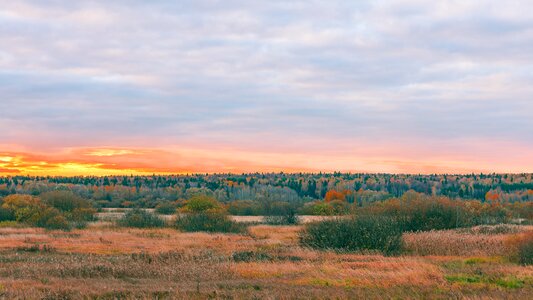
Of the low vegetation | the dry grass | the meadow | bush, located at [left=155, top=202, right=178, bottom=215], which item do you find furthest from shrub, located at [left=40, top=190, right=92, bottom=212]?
the dry grass

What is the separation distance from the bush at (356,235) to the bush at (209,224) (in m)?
15.8

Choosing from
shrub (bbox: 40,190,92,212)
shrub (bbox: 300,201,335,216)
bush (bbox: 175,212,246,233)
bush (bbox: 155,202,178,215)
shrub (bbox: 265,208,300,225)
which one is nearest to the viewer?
Answer: bush (bbox: 175,212,246,233)

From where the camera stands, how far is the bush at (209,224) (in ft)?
167

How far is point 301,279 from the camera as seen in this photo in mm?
20906

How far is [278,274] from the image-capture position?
2239 centimetres

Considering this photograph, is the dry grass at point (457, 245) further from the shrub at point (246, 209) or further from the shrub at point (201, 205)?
the shrub at point (246, 209)

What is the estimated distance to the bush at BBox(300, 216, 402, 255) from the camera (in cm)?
3284

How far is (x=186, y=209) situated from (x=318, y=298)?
172 feet

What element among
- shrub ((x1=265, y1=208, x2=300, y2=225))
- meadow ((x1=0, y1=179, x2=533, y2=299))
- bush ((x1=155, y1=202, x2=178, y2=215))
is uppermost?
meadow ((x1=0, y1=179, x2=533, y2=299))

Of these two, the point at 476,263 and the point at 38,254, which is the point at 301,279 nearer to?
Answer: the point at 476,263

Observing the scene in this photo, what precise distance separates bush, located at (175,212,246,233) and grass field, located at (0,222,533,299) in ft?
53.8

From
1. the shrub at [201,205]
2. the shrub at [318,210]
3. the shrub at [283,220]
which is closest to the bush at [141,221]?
the shrub at [201,205]

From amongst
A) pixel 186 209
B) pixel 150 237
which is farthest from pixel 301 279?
pixel 186 209

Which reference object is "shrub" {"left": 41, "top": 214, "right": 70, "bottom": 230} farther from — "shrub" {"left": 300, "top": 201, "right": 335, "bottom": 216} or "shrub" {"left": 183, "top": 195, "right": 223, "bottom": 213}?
"shrub" {"left": 300, "top": 201, "right": 335, "bottom": 216}
